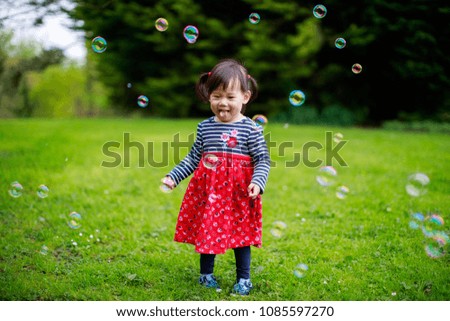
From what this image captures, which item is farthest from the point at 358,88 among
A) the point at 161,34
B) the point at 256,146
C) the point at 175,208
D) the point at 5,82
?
the point at 5,82

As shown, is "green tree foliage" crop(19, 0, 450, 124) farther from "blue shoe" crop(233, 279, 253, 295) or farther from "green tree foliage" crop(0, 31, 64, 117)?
"blue shoe" crop(233, 279, 253, 295)

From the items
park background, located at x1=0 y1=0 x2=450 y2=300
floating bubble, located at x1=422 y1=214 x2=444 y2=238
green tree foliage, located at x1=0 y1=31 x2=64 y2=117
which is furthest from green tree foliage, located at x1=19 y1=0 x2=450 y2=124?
floating bubble, located at x1=422 y1=214 x2=444 y2=238

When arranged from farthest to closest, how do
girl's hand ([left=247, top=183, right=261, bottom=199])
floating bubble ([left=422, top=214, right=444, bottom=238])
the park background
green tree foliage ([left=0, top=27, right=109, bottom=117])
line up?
green tree foliage ([left=0, top=27, right=109, bottom=117]) → floating bubble ([left=422, top=214, right=444, bottom=238]) → the park background → girl's hand ([left=247, top=183, right=261, bottom=199])

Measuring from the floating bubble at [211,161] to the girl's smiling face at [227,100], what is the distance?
25cm

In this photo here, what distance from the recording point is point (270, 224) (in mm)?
4367

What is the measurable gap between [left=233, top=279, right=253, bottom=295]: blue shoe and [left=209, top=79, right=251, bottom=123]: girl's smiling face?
107 cm

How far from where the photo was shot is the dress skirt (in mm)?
2775

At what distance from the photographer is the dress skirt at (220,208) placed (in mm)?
2775

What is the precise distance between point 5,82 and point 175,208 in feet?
60.1

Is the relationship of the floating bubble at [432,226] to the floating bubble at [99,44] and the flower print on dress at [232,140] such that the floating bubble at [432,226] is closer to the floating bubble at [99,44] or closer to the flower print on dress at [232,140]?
the flower print on dress at [232,140]

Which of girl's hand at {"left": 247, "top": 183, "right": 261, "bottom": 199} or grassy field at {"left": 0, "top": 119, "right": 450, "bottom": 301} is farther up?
girl's hand at {"left": 247, "top": 183, "right": 261, "bottom": 199}

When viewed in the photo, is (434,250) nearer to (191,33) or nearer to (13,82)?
(191,33)

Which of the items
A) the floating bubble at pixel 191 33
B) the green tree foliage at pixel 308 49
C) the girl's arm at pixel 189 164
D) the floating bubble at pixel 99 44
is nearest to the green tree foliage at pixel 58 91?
the green tree foliage at pixel 308 49

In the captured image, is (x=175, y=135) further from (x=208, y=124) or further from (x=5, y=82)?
(x=5, y=82)
